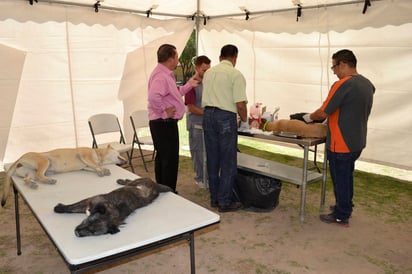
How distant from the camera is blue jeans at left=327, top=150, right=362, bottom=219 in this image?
3.28 metres

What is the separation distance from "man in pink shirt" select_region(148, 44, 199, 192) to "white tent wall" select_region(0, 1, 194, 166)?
218 cm

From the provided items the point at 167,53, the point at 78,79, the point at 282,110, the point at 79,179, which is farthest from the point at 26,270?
the point at 282,110

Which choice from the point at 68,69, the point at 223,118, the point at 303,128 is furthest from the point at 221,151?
the point at 68,69

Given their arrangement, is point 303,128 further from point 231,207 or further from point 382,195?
point 382,195

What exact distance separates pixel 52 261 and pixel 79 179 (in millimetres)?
839

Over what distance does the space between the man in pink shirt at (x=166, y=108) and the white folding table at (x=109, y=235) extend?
148 centimetres

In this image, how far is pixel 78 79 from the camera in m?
5.54

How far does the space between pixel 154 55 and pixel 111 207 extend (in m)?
4.93

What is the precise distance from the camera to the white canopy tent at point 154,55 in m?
4.84

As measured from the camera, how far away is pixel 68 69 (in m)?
5.41

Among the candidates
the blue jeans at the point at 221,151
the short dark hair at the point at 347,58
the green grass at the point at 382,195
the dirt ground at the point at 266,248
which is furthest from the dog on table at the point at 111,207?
the green grass at the point at 382,195

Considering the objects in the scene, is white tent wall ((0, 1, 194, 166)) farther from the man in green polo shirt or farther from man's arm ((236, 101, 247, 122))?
man's arm ((236, 101, 247, 122))

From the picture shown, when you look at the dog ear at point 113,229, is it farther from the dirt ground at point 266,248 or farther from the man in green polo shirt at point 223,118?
the man in green polo shirt at point 223,118

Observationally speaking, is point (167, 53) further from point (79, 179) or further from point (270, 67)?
point (270, 67)
